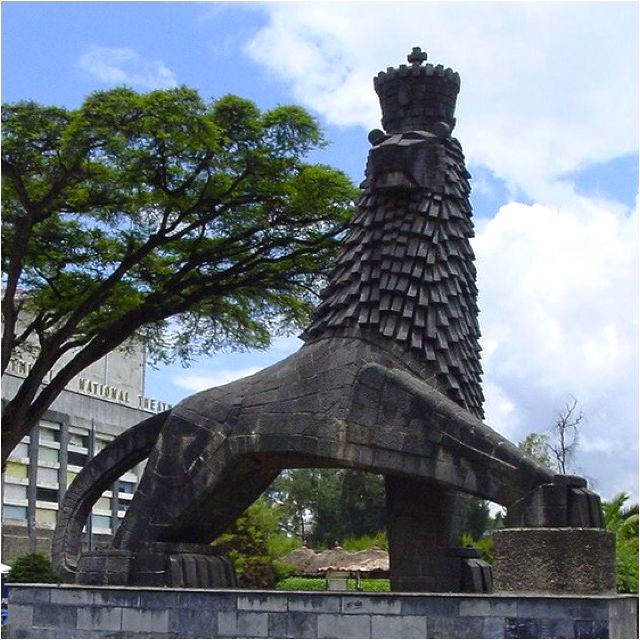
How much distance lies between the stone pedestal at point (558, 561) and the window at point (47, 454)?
2846 centimetres

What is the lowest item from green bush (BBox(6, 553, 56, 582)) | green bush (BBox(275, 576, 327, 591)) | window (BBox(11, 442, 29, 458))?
green bush (BBox(275, 576, 327, 591))

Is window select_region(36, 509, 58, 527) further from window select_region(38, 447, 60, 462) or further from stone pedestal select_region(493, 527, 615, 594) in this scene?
stone pedestal select_region(493, 527, 615, 594)

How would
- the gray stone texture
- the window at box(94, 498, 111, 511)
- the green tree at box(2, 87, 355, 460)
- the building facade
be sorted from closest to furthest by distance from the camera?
1. the gray stone texture
2. the green tree at box(2, 87, 355, 460)
3. the building facade
4. the window at box(94, 498, 111, 511)

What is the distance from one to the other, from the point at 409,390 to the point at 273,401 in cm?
132

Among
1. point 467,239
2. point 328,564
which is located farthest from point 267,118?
point 328,564

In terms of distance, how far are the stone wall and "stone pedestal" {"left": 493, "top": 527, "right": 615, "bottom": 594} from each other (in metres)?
0.32

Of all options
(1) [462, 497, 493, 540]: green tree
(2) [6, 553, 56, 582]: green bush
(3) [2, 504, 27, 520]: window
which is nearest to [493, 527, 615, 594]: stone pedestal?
(2) [6, 553, 56, 582]: green bush

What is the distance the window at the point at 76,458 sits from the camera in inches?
1469

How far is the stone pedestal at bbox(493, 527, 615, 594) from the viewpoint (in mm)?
8773

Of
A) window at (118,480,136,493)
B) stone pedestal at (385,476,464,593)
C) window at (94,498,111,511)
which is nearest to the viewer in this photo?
stone pedestal at (385,476,464,593)

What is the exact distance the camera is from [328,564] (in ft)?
93.6

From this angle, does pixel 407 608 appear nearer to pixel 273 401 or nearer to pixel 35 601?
pixel 273 401

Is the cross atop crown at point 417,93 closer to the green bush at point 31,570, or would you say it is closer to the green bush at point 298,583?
the green bush at point 31,570

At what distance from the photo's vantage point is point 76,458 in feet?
124
